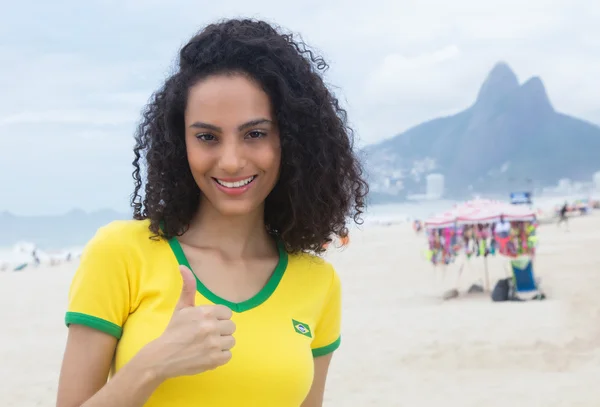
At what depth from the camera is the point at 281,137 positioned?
5.57 feet

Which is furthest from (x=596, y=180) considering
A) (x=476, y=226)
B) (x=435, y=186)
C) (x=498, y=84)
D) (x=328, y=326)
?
(x=328, y=326)

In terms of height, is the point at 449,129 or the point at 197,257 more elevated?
the point at 449,129

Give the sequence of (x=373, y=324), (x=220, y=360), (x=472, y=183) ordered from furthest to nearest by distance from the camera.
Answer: (x=472, y=183)
(x=373, y=324)
(x=220, y=360)

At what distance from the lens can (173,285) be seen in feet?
5.10

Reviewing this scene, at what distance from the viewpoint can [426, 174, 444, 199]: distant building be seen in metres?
109

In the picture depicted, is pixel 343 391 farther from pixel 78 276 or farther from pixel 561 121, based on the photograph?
pixel 561 121

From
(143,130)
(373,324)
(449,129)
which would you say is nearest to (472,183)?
(449,129)

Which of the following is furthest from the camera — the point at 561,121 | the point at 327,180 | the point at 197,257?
the point at 561,121

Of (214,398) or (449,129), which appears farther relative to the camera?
(449,129)

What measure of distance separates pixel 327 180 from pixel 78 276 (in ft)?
2.21

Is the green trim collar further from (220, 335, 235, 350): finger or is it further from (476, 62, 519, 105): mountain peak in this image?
(476, 62, 519, 105): mountain peak

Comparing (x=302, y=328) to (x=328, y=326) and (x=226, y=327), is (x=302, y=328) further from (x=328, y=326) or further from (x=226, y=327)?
(x=226, y=327)

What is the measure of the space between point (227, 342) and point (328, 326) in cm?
48

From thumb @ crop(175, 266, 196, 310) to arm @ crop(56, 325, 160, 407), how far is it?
129mm
